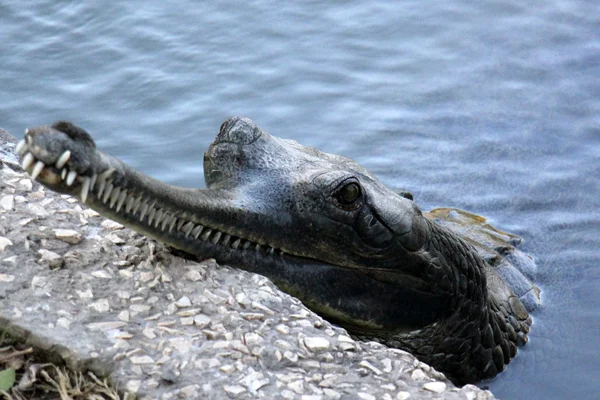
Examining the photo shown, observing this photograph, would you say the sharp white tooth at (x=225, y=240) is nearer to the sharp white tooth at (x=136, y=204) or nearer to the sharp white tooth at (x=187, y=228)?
the sharp white tooth at (x=187, y=228)

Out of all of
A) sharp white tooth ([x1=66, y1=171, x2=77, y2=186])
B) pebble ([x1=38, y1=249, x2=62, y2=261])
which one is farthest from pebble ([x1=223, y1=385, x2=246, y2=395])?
pebble ([x1=38, y1=249, x2=62, y2=261])

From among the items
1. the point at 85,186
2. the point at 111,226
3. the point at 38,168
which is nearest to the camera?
the point at 38,168

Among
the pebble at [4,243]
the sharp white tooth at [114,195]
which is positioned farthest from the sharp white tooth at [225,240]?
the pebble at [4,243]

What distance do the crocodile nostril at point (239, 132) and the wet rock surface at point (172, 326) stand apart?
0.65m

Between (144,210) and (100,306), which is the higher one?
(144,210)

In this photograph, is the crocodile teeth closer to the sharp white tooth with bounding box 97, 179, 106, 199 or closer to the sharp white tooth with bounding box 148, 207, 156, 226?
the sharp white tooth with bounding box 148, 207, 156, 226

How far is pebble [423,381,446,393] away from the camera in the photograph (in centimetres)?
352

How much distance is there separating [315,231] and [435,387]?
99 centimetres

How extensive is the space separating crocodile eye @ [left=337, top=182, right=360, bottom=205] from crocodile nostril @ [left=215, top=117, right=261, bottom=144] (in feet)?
1.62

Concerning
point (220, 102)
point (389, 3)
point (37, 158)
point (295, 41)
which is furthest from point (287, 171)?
point (389, 3)

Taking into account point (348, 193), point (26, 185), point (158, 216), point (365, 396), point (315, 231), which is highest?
point (348, 193)

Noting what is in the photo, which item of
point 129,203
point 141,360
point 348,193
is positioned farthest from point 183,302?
point 348,193

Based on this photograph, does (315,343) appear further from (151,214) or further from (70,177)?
(70,177)

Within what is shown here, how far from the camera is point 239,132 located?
4391 millimetres
